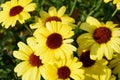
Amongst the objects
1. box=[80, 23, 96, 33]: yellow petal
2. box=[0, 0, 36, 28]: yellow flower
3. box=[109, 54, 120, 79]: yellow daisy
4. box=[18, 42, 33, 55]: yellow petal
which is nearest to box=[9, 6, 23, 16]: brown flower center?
box=[0, 0, 36, 28]: yellow flower

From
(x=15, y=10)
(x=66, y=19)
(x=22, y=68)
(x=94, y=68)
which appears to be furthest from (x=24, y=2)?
(x=94, y=68)

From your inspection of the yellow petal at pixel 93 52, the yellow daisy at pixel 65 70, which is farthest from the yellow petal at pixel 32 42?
the yellow petal at pixel 93 52

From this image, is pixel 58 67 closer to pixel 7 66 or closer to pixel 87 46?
pixel 87 46

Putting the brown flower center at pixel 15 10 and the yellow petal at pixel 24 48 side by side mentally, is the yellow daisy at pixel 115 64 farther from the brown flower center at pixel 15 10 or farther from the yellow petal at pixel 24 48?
the brown flower center at pixel 15 10

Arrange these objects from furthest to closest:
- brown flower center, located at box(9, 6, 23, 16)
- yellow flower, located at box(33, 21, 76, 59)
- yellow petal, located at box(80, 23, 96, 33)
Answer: brown flower center, located at box(9, 6, 23, 16), yellow petal, located at box(80, 23, 96, 33), yellow flower, located at box(33, 21, 76, 59)

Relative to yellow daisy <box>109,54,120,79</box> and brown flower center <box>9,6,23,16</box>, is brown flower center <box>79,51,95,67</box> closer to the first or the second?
yellow daisy <box>109,54,120,79</box>

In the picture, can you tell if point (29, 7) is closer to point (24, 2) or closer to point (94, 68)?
point (24, 2)

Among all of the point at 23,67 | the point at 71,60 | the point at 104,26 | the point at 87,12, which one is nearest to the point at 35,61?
the point at 23,67
